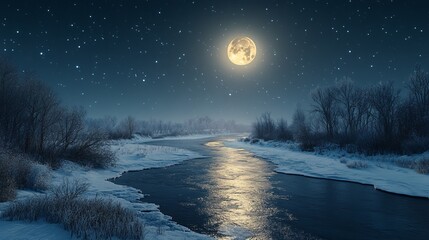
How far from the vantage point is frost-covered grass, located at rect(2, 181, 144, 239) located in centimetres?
864

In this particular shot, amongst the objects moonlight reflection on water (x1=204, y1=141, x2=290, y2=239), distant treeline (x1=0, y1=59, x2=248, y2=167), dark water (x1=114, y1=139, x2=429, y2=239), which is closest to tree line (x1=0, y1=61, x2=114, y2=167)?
distant treeline (x1=0, y1=59, x2=248, y2=167)

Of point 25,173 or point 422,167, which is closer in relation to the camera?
point 25,173

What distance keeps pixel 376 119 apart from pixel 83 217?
157ft

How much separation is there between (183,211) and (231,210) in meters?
2.18

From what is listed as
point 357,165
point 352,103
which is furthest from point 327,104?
point 357,165

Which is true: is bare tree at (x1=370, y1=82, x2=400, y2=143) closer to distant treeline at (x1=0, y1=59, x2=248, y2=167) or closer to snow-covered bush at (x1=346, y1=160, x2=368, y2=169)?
snow-covered bush at (x1=346, y1=160, x2=368, y2=169)

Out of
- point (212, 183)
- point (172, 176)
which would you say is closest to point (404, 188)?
point (212, 183)

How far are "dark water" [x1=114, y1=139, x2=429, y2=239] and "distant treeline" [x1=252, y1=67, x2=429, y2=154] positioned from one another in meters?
16.4

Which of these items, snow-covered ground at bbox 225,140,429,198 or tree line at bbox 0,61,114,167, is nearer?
snow-covered ground at bbox 225,140,429,198

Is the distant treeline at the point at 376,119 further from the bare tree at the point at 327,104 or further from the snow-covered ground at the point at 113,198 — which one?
Answer: the snow-covered ground at the point at 113,198

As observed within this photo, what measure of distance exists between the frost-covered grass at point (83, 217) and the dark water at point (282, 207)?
317 centimetres

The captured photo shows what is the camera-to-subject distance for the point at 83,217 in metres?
8.95

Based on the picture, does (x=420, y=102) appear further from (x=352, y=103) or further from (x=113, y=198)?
(x=113, y=198)

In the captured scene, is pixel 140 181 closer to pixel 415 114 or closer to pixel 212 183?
pixel 212 183
